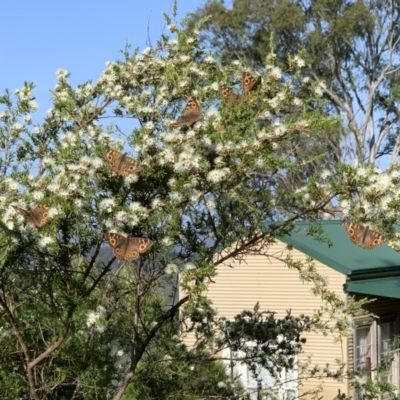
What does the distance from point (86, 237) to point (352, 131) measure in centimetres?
2448

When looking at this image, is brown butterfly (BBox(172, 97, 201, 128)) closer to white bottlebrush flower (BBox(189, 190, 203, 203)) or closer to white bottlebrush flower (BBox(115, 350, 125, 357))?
white bottlebrush flower (BBox(189, 190, 203, 203))

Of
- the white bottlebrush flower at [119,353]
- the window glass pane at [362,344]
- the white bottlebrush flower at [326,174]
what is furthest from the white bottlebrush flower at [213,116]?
the window glass pane at [362,344]

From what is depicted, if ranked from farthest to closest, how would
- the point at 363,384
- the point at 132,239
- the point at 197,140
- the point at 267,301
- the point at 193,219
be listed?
the point at 267,301, the point at 363,384, the point at 193,219, the point at 197,140, the point at 132,239

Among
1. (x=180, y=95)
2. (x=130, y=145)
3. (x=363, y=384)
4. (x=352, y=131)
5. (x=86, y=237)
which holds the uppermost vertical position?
(x=352, y=131)

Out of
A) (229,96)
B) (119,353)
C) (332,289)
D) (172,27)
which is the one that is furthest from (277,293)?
(229,96)

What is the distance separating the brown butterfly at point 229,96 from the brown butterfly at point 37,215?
1440 mm

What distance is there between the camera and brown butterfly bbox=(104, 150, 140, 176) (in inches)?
179

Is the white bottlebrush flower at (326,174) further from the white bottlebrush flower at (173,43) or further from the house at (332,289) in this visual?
the house at (332,289)

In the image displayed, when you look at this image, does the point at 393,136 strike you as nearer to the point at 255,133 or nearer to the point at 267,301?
the point at 267,301

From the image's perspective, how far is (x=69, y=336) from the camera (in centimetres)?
544

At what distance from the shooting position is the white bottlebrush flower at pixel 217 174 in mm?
4750

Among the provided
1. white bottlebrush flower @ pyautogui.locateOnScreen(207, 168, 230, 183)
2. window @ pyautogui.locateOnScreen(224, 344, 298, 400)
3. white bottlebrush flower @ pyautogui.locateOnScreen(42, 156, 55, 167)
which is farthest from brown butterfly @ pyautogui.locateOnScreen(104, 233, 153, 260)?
window @ pyautogui.locateOnScreen(224, 344, 298, 400)

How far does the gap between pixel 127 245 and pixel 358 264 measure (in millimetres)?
9397

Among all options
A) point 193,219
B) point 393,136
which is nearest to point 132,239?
point 193,219
